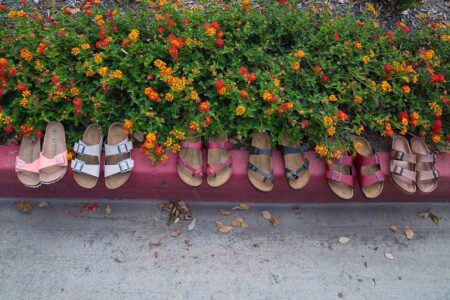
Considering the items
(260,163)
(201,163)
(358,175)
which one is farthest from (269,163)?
(358,175)

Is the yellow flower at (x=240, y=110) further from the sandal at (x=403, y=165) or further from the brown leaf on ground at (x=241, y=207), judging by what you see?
the sandal at (x=403, y=165)

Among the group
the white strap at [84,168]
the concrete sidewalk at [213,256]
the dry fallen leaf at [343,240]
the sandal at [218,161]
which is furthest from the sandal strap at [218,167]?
the dry fallen leaf at [343,240]

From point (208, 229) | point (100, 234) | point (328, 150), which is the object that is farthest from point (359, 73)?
point (100, 234)

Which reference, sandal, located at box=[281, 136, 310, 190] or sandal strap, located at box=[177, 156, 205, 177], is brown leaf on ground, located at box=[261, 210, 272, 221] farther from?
sandal strap, located at box=[177, 156, 205, 177]

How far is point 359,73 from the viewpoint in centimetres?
258

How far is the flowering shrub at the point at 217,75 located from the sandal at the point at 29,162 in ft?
0.32

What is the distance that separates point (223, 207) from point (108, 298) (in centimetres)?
94

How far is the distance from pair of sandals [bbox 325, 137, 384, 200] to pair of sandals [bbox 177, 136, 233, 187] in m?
0.66

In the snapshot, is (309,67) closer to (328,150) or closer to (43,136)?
(328,150)

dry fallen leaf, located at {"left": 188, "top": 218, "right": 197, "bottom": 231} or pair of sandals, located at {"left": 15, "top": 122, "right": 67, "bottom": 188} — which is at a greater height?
pair of sandals, located at {"left": 15, "top": 122, "right": 67, "bottom": 188}

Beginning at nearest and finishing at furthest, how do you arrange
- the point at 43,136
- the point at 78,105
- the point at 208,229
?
the point at 78,105, the point at 43,136, the point at 208,229

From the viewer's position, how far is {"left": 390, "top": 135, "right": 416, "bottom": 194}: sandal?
8.16 feet

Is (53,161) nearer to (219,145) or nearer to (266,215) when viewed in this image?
(219,145)

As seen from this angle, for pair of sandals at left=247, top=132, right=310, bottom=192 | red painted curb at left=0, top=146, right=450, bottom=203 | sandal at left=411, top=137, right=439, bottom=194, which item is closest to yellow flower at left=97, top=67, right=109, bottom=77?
red painted curb at left=0, top=146, right=450, bottom=203
